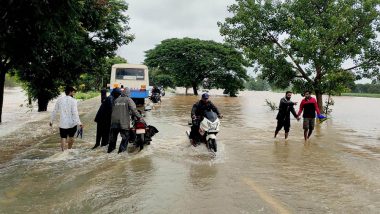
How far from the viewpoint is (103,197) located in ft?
20.6

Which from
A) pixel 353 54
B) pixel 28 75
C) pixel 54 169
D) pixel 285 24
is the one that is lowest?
pixel 54 169

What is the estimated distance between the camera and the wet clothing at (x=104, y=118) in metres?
10.8

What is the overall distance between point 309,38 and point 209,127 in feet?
47.3

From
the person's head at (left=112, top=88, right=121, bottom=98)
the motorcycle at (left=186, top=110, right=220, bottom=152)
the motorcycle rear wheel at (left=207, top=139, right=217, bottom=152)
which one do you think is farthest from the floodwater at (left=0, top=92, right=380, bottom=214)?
the person's head at (left=112, top=88, right=121, bottom=98)

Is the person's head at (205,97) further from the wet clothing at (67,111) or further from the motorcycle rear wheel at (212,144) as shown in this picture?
the wet clothing at (67,111)

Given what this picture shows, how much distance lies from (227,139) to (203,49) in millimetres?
48652

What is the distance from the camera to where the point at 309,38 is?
73.2 ft

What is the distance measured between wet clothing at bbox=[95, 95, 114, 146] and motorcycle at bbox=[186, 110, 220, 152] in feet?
7.53

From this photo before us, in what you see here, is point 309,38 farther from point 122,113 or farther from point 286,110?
point 122,113

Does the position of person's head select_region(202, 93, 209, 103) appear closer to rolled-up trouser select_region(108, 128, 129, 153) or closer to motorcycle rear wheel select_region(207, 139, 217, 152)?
motorcycle rear wheel select_region(207, 139, 217, 152)

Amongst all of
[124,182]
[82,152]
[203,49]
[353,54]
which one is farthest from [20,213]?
[203,49]

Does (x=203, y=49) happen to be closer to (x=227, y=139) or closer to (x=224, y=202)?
(x=227, y=139)

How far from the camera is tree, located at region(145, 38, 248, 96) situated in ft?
198

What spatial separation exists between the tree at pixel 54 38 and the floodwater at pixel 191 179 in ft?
10.7
